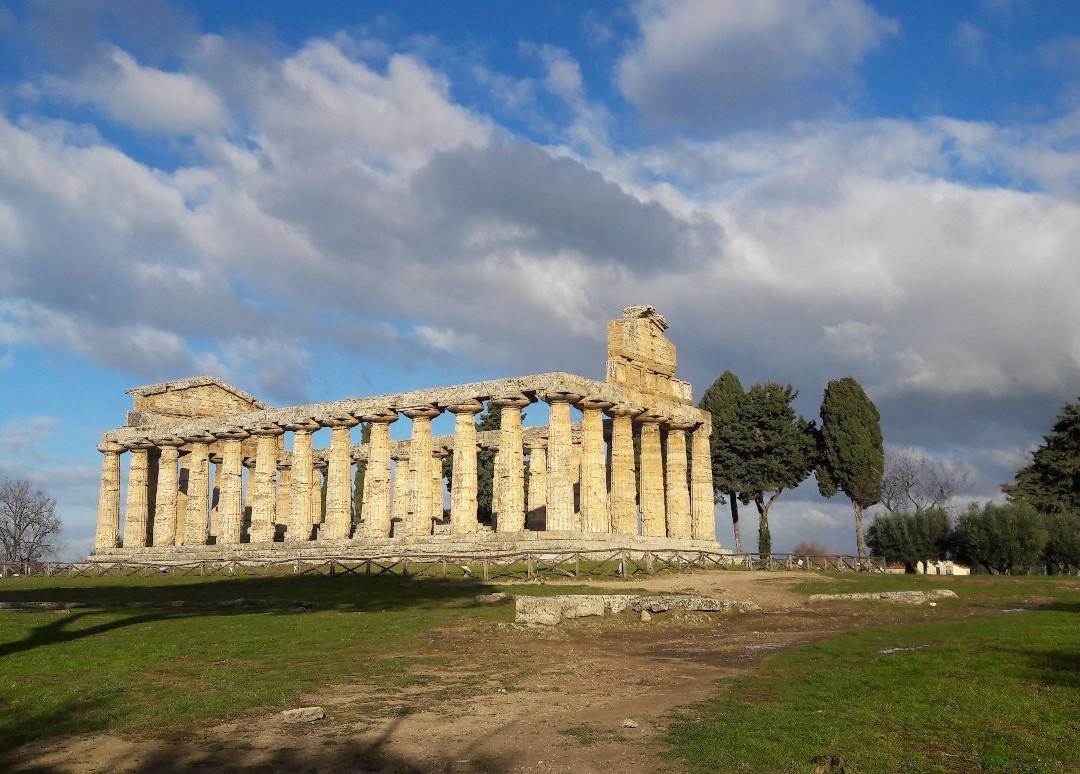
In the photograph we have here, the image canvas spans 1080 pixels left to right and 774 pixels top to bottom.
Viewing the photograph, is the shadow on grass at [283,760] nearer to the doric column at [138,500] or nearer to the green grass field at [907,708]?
the green grass field at [907,708]

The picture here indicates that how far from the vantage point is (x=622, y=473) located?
165ft

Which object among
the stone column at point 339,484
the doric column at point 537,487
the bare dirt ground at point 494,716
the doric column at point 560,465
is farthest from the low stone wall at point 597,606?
the stone column at point 339,484

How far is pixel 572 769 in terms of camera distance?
1103cm

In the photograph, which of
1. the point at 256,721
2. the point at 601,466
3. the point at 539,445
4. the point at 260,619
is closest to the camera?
the point at 256,721

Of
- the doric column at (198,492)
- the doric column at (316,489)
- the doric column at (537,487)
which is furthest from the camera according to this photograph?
the doric column at (316,489)

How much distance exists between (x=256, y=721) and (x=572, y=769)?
506 centimetres

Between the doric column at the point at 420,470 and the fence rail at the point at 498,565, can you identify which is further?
the doric column at the point at 420,470

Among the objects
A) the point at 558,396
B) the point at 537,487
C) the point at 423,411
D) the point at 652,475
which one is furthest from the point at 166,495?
the point at 652,475

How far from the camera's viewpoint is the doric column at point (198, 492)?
61.4 metres

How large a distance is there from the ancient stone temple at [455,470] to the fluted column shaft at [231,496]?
8 centimetres

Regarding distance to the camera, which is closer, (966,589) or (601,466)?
(966,589)

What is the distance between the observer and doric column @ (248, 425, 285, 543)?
58094 millimetres

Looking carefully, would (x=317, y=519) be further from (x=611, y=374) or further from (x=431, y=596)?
(x=431, y=596)

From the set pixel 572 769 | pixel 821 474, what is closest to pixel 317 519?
pixel 821 474
